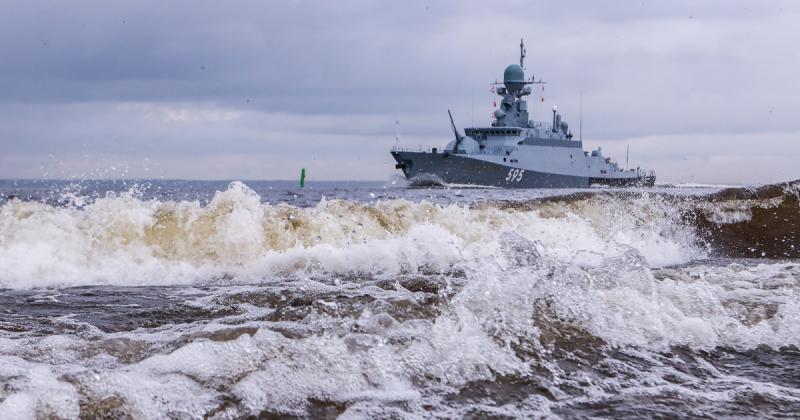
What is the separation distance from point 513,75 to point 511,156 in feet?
35.4

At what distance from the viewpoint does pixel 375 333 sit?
464cm

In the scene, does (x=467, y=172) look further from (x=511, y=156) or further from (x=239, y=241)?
(x=239, y=241)

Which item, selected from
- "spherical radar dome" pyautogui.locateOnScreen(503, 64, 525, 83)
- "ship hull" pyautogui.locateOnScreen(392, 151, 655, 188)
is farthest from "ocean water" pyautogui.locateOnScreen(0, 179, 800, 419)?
"spherical radar dome" pyautogui.locateOnScreen(503, 64, 525, 83)

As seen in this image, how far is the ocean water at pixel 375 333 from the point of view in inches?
150

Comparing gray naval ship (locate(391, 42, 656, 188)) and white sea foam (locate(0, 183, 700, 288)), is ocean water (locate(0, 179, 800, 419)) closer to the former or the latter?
white sea foam (locate(0, 183, 700, 288))

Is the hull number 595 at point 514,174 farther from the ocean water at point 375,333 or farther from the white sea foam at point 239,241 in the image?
the ocean water at point 375,333

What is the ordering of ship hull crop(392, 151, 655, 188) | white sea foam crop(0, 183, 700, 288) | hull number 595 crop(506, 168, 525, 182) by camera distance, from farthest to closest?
hull number 595 crop(506, 168, 525, 182)
ship hull crop(392, 151, 655, 188)
white sea foam crop(0, 183, 700, 288)

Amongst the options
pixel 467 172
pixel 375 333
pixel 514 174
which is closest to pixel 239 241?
pixel 375 333

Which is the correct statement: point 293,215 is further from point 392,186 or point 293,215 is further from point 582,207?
point 392,186

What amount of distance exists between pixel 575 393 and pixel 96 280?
6331mm

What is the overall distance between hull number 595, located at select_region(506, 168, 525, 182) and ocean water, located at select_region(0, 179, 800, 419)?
4816 cm

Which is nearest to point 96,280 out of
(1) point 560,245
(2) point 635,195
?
(1) point 560,245

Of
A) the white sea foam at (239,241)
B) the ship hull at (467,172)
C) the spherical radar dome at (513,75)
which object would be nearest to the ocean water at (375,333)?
the white sea foam at (239,241)

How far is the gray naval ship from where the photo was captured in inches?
2277
